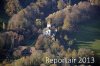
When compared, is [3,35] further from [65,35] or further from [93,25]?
[93,25]

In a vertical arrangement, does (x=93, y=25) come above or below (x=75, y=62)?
above

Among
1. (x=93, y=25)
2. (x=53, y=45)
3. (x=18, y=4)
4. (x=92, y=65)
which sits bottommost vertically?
(x=92, y=65)

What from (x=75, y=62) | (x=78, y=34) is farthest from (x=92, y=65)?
(x=78, y=34)

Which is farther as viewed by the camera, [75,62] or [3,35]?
[3,35]

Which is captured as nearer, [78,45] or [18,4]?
[78,45]

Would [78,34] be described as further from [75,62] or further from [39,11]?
[39,11]

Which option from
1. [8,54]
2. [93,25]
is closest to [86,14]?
[93,25]
